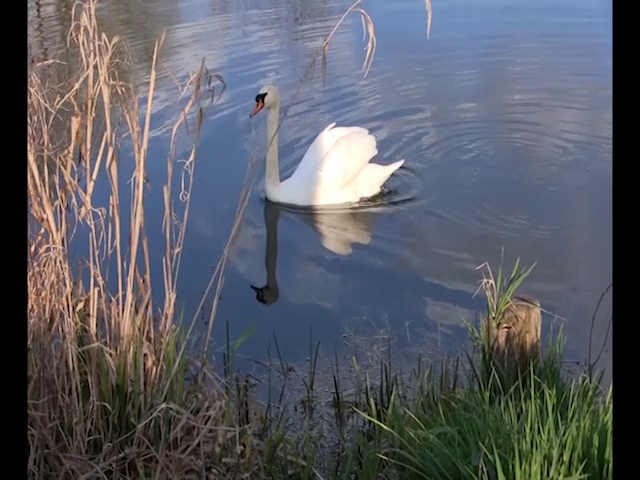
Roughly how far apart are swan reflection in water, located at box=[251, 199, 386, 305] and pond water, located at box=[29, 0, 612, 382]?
0.01 metres

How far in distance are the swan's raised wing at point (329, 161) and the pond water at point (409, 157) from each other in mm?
199

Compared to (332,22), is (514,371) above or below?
below

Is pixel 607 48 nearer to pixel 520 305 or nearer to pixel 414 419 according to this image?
pixel 520 305

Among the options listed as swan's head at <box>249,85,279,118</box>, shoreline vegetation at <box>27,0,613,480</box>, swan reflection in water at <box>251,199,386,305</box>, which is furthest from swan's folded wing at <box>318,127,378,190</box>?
shoreline vegetation at <box>27,0,613,480</box>

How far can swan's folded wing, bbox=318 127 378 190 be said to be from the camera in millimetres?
4945

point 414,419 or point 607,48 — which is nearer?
point 414,419

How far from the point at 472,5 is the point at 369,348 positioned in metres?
4.76

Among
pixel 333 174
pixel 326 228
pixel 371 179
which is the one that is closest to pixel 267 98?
pixel 333 174

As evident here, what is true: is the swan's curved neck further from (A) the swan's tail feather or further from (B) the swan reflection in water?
(A) the swan's tail feather

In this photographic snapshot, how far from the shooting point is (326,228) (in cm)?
479

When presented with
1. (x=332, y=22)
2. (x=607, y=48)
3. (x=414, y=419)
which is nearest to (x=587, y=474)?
(x=414, y=419)

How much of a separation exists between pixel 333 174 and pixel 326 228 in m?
0.34

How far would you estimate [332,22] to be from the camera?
23.9 ft

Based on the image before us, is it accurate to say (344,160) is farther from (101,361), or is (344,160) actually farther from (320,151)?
(101,361)
